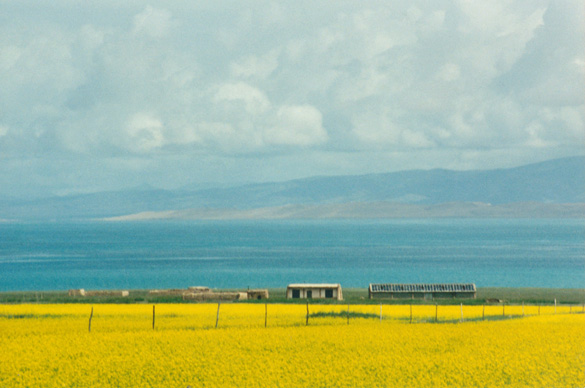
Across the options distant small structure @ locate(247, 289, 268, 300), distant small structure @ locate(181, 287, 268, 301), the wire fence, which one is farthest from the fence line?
distant small structure @ locate(247, 289, 268, 300)

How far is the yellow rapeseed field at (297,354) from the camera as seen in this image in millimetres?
26719

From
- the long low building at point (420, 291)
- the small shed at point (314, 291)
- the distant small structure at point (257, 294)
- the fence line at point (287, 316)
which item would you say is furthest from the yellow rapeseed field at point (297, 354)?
the long low building at point (420, 291)

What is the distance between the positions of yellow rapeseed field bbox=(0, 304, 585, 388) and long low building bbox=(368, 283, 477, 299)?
35967mm

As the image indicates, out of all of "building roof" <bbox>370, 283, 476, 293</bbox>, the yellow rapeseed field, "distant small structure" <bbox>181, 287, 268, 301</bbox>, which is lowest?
the yellow rapeseed field

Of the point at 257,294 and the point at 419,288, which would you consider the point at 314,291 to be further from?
the point at 419,288

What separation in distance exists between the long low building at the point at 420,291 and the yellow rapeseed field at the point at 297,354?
118 ft

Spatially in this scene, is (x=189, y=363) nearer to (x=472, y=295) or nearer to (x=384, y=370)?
(x=384, y=370)

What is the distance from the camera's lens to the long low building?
8244 cm

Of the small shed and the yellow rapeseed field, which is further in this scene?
the small shed

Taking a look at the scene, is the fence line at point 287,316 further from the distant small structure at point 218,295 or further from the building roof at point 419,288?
the building roof at point 419,288

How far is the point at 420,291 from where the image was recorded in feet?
270

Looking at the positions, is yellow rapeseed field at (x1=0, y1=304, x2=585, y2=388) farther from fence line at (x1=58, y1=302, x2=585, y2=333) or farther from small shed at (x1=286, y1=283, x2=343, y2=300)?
small shed at (x1=286, y1=283, x2=343, y2=300)

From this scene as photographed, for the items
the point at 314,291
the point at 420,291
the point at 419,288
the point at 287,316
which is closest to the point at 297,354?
the point at 287,316

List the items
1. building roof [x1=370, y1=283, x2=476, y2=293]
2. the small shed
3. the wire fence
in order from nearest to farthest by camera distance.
Result: the wire fence, the small shed, building roof [x1=370, y1=283, x2=476, y2=293]
